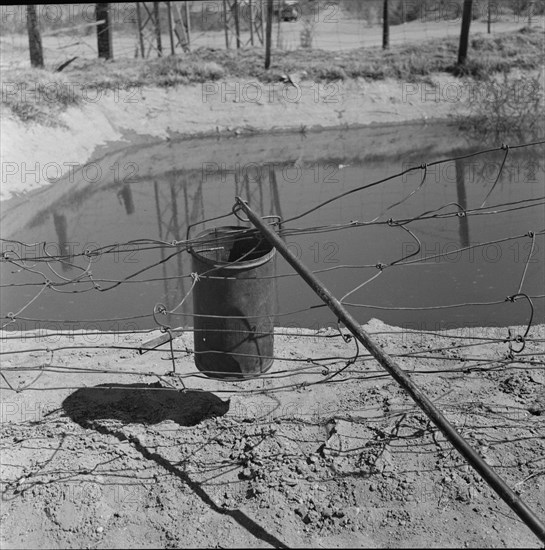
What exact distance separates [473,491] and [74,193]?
9741 millimetres

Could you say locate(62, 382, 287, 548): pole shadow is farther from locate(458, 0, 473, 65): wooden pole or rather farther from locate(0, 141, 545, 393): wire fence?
locate(458, 0, 473, 65): wooden pole

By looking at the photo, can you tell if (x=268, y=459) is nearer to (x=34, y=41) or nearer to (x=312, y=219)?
(x=312, y=219)

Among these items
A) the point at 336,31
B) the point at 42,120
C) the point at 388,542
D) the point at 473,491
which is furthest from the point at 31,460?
the point at 336,31

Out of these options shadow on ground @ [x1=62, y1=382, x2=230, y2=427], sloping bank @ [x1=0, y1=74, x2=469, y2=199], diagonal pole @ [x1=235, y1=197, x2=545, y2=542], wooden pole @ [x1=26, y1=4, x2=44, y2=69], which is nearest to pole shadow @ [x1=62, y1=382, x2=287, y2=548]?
shadow on ground @ [x1=62, y1=382, x2=230, y2=427]

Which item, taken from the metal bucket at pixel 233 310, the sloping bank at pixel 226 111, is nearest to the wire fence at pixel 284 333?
the metal bucket at pixel 233 310

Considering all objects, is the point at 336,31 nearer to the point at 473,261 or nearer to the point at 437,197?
the point at 437,197

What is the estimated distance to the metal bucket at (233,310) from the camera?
4.44 m

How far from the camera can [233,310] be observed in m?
4.50

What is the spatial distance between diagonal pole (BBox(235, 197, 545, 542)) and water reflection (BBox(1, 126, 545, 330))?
710mm

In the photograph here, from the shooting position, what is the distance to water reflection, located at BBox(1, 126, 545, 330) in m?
7.61

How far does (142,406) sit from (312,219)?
5.82 m

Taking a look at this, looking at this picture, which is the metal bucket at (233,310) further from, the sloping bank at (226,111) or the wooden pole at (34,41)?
the wooden pole at (34,41)

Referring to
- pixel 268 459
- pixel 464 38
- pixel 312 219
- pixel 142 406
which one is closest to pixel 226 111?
pixel 464 38

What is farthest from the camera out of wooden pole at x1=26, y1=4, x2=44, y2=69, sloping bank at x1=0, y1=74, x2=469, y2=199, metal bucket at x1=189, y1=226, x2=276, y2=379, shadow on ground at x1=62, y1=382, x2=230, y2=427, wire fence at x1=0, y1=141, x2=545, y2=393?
wooden pole at x1=26, y1=4, x2=44, y2=69
